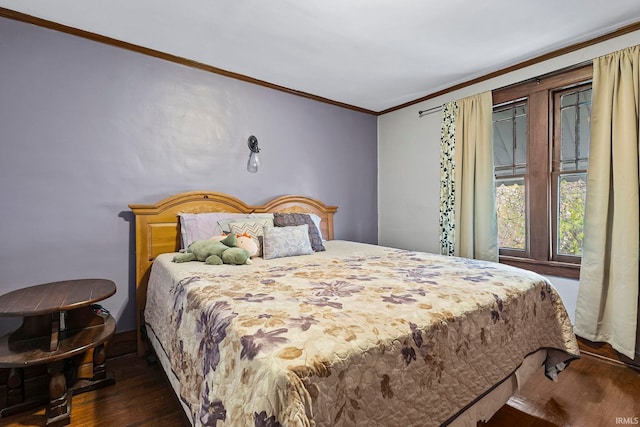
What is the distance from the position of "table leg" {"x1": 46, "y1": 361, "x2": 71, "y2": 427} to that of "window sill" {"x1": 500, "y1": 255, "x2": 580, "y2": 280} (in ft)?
11.1

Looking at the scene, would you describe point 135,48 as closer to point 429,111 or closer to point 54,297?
point 54,297

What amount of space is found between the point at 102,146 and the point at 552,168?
144 inches

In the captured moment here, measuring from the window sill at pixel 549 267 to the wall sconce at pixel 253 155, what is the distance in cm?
258

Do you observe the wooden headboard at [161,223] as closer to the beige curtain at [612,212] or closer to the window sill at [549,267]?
the window sill at [549,267]

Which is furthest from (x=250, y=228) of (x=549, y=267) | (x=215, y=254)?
(x=549, y=267)

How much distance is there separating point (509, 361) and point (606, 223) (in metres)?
1.59

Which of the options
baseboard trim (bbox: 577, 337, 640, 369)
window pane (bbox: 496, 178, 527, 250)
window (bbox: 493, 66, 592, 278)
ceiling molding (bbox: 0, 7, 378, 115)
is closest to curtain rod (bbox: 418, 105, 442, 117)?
window (bbox: 493, 66, 592, 278)

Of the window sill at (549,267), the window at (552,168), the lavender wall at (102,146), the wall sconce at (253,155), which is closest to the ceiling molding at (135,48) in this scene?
the lavender wall at (102,146)

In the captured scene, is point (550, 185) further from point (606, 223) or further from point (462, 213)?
point (462, 213)

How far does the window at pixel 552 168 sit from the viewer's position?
251 centimetres

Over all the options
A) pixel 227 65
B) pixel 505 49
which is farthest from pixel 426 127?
pixel 227 65

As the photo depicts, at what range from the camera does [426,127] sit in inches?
139

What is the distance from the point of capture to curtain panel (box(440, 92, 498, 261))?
289 cm

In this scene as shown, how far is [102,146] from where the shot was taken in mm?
2295
